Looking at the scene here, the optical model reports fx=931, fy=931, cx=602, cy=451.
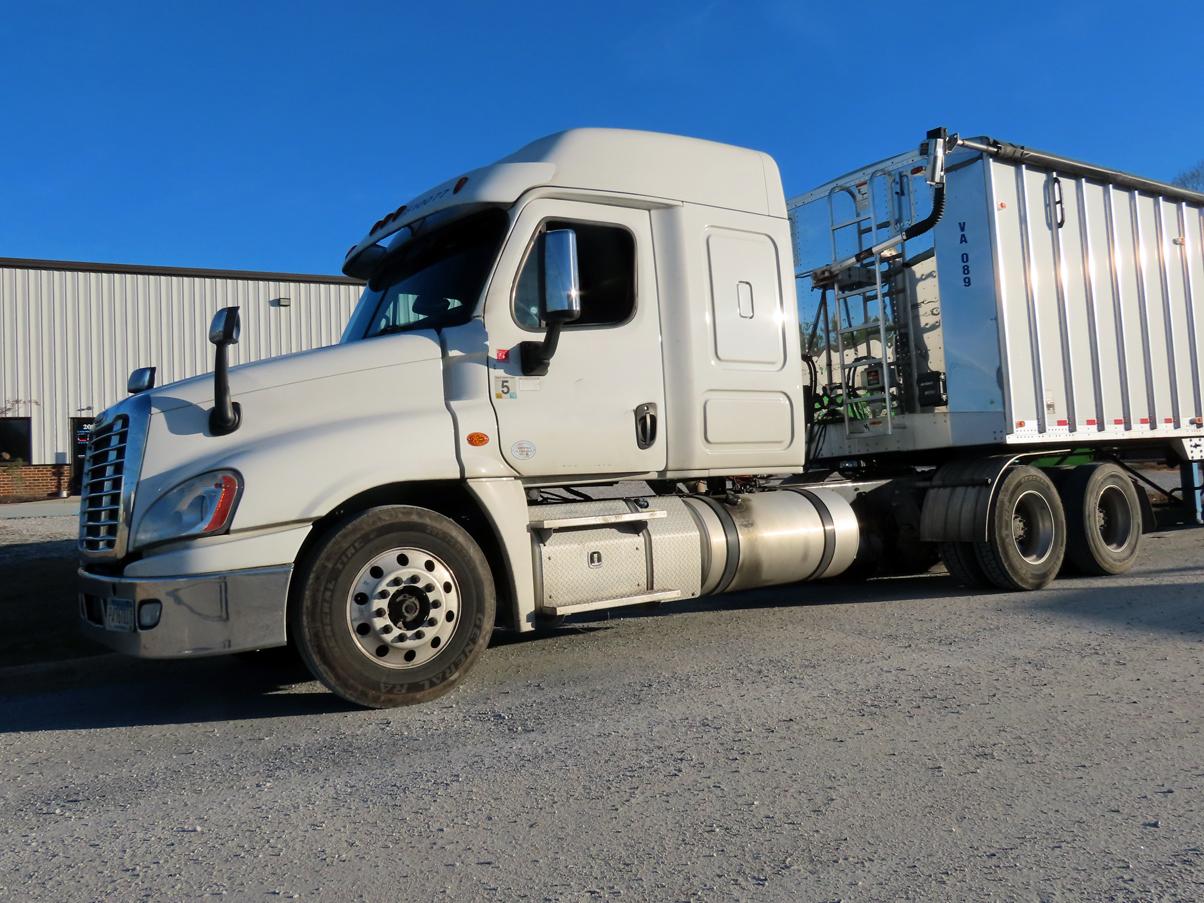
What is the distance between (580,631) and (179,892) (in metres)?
4.19

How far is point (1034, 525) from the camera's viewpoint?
767 cm

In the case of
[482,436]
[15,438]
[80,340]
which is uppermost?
[80,340]

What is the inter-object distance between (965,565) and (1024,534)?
650 mm

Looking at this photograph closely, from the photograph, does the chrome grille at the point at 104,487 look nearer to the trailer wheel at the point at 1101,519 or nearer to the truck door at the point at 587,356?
the truck door at the point at 587,356

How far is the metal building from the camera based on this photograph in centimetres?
2548

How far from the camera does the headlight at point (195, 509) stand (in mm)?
4324

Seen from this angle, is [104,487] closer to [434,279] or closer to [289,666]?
[289,666]

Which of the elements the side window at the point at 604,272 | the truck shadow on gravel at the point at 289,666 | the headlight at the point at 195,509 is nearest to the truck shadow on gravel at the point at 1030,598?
the truck shadow on gravel at the point at 289,666

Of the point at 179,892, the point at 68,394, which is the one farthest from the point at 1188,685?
the point at 68,394

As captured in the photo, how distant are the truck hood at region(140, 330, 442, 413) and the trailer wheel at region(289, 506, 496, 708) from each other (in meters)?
0.81

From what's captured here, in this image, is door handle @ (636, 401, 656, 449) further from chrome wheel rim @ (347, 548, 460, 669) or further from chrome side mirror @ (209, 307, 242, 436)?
chrome side mirror @ (209, 307, 242, 436)

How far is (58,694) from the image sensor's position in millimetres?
5504

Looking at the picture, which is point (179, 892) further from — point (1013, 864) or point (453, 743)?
point (1013, 864)

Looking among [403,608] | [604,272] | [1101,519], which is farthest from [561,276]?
[1101,519]
